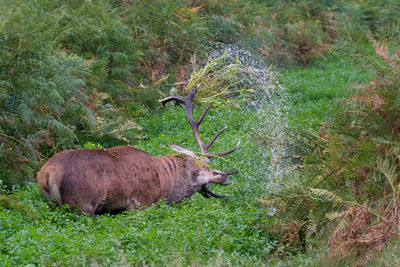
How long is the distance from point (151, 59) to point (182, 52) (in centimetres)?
102

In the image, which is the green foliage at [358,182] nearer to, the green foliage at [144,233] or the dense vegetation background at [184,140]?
the dense vegetation background at [184,140]

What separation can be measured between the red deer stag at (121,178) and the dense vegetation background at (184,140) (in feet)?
0.86

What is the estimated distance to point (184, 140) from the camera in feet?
37.6

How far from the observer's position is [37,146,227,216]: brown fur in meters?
7.38

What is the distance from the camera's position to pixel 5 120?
871cm

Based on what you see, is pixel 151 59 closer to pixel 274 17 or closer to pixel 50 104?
Answer: pixel 50 104

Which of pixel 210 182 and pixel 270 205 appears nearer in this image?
pixel 270 205

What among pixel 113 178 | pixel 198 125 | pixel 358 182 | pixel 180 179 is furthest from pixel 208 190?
pixel 358 182

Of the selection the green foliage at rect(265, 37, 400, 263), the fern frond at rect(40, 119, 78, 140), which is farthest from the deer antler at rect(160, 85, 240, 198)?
the green foliage at rect(265, 37, 400, 263)

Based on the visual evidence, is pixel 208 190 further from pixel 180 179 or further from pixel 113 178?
pixel 113 178

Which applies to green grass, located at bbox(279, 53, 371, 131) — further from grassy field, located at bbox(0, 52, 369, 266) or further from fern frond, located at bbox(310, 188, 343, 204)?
fern frond, located at bbox(310, 188, 343, 204)

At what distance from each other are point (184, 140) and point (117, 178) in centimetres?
369

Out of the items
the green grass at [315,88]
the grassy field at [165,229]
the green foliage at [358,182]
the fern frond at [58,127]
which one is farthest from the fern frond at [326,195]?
the fern frond at [58,127]

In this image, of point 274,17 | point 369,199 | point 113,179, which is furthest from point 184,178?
point 274,17
